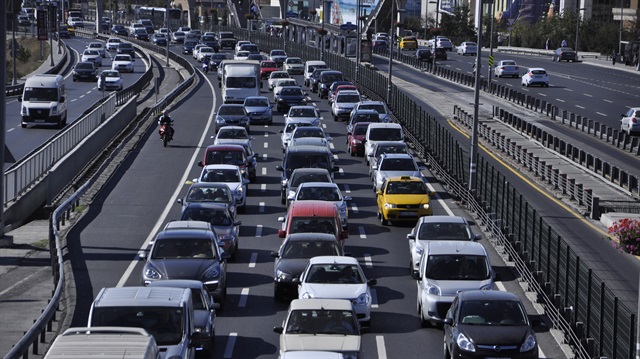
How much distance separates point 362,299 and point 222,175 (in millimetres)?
16041

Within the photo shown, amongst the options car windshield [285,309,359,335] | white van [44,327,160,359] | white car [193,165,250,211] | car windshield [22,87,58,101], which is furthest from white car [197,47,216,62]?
white van [44,327,160,359]

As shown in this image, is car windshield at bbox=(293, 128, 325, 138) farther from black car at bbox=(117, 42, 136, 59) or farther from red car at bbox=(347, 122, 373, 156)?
black car at bbox=(117, 42, 136, 59)

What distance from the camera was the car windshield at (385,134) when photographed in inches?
1988

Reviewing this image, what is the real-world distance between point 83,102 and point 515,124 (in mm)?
29172

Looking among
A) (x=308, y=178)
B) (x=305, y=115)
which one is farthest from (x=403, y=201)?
(x=305, y=115)

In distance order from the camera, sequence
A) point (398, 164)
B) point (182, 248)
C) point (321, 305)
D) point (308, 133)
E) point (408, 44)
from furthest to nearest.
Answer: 1. point (408, 44)
2. point (308, 133)
3. point (398, 164)
4. point (182, 248)
5. point (321, 305)

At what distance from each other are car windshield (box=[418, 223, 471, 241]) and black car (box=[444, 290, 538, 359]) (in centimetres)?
751

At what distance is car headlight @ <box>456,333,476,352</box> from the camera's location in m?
21.1

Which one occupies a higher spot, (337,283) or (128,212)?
(337,283)

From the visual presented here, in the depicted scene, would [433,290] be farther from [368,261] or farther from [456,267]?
[368,261]

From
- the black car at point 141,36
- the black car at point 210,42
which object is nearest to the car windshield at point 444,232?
the black car at point 210,42

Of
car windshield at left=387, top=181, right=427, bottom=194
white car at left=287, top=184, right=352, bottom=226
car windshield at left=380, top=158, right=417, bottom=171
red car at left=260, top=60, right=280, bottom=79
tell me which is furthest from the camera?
red car at left=260, top=60, right=280, bottom=79

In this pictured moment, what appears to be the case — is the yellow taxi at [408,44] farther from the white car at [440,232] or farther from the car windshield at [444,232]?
the car windshield at [444,232]

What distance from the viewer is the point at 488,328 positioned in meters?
21.5
